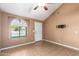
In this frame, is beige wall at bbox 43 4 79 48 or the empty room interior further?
beige wall at bbox 43 4 79 48

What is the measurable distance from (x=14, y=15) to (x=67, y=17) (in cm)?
196

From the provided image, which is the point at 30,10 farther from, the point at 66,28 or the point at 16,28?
the point at 66,28

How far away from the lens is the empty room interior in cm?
250

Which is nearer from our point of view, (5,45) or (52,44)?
(5,45)

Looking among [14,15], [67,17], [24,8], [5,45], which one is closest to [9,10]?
[14,15]

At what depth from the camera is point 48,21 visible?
124 inches

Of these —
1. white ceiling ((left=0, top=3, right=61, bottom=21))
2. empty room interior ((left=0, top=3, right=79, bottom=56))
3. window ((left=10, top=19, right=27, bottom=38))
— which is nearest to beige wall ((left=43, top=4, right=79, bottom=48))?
empty room interior ((left=0, top=3, right=79, bottom=56))

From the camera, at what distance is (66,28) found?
373 centimetres

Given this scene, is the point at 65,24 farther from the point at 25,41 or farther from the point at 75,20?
the point at 25,41

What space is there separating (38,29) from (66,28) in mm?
1220

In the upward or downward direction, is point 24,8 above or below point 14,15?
above

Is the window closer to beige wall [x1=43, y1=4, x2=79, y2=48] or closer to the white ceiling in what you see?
the white ceiling

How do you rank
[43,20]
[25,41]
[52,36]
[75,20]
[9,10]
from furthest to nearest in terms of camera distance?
[75,20] < [52,36] < [43,20] < [25,41] < [9,10]

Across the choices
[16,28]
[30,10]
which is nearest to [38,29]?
[30,10]
